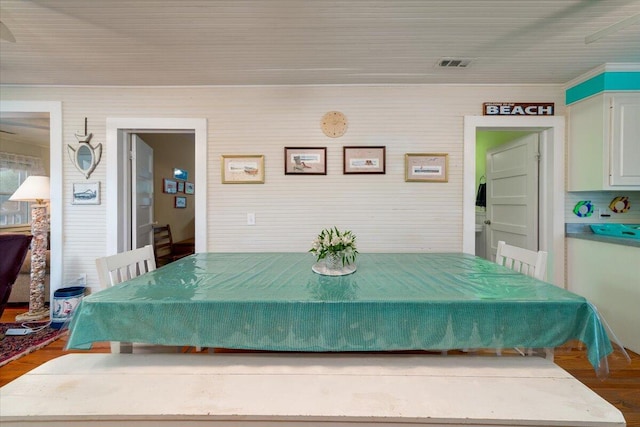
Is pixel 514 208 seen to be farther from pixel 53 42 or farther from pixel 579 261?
pixel 53 42

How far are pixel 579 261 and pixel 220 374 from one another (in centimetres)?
343

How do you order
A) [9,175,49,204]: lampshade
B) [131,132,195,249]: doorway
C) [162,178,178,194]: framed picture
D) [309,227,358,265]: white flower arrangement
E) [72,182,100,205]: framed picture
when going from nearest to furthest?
[309,227,358,265]: white flower arrangement
[72,182,100,205]: framed picture
[9,175,49,204]: lampshade
[131,132,195,249]: doorway
[162,178,178,194]: framed picture

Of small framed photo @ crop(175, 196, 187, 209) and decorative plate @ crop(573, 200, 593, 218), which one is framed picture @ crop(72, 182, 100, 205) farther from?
decorative plate @ crop(573, 200, 593, 218)

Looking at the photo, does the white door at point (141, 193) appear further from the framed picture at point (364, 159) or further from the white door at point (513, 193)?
the white door at point (513, 193)

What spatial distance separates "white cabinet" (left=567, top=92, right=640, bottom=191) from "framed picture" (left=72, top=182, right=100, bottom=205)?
16.6 ft

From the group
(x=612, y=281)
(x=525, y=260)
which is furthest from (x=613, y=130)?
(x=525, y=260)

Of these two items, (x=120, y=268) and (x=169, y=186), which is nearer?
(x=120, y=268)

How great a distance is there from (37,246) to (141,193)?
46.0 inches

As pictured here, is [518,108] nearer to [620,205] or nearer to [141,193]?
[620,205]

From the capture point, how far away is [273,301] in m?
1.25

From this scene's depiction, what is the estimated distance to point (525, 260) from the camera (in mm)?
1794

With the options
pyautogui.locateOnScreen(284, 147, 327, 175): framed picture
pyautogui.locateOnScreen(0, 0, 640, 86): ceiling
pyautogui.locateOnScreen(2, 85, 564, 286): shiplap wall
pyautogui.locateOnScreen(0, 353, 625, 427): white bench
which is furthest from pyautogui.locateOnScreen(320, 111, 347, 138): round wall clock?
pyautogui.locateOnScreen(0, 353, 625, 427): white bench

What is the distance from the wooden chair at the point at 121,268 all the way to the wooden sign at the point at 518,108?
3.45 m

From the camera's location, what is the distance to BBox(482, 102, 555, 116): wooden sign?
2883 mm
